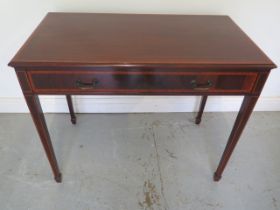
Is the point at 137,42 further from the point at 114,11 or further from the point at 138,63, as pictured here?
the point at 114,11

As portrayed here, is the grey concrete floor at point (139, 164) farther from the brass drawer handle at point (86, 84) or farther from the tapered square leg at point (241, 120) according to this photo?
the brass drawer handle at point (86, 84)

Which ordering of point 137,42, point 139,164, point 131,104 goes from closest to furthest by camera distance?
point 137,42
point 139,164
point 131,104

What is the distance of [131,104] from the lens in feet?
5.67

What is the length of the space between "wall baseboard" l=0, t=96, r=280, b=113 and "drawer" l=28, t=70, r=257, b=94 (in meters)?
0.76

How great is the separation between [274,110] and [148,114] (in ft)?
3.38

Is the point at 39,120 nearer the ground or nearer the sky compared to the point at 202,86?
nearer the ground

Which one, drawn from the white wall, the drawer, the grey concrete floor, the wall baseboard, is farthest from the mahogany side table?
the wall baseboard

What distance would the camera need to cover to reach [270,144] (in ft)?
5.21

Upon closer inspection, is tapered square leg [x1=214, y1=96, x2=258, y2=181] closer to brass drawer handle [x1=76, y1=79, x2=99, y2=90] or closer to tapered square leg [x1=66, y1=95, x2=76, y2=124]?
brass drawer handle [x1=76, y1=79, x2=99, y2=90]

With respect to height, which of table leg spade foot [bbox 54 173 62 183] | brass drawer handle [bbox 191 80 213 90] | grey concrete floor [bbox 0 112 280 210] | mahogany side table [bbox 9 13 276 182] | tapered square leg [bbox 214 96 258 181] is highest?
mahogany side table [bbox 9 13 276 182]

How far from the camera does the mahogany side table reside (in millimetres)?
840

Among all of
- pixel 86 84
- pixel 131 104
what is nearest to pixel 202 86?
pixel 86 84

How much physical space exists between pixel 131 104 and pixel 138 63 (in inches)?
36.0

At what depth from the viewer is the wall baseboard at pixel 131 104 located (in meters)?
1.69
